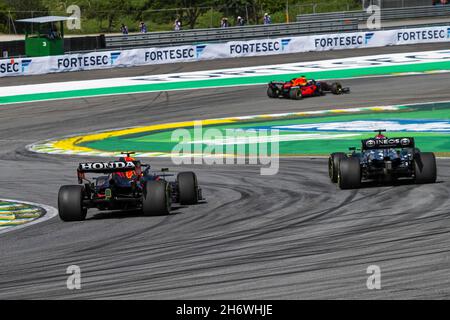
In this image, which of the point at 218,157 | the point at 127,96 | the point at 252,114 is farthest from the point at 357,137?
the point at 127,96

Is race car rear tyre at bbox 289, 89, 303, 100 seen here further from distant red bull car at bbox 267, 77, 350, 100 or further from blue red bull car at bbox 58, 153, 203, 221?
blue red bull car at bbox 58, 153, 203, 221

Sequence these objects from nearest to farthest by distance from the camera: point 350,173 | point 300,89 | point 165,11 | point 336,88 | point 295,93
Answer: point 350,173 < point 295,93 < point 300,89 < point 336,88 < point 165,11

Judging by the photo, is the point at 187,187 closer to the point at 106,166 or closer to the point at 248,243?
the point at 106,166

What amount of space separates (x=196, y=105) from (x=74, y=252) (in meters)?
24.2

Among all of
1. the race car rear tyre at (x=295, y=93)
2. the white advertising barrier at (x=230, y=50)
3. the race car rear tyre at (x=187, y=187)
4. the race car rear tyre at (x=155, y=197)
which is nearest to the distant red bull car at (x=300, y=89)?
the race car rear tyre at (x=295, y=93)

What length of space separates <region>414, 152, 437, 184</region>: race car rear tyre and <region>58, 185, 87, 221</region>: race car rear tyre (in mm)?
6376

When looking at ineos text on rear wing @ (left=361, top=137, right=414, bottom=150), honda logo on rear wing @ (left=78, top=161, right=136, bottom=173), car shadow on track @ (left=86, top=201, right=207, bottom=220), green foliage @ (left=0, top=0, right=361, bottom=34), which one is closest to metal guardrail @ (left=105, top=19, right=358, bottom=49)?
green foliage @ (left=0, top=0, right=361, bottom=34)

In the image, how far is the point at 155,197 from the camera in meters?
16.5

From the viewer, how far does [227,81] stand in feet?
141

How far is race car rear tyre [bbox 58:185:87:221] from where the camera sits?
54.2 ft

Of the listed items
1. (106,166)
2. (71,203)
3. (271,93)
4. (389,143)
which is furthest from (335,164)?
(271,93)

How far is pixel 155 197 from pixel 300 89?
21.3m

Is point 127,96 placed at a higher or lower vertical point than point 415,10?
lower

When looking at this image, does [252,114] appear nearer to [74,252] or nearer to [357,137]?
[357,137]
